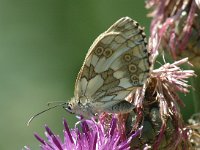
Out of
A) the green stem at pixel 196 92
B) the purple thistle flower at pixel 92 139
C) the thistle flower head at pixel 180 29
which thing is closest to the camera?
the purple thistle flower at pixel 92 139

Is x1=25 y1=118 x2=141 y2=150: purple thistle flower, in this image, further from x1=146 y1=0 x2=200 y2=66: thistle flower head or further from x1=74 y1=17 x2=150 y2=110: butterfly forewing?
x1=146 y1=0 x2=200 y2=66: thistle flower head

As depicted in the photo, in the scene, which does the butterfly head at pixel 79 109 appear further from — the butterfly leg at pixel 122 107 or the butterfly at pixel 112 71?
the butterfly leg at pixel 122 107

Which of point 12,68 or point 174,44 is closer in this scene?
point 174,44

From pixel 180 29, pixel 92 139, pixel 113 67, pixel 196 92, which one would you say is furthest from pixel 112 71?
pixel 180 29

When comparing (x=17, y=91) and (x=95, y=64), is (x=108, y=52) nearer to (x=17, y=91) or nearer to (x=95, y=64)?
(x=95, y=64)

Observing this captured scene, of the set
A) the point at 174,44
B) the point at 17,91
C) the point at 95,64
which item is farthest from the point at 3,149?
the point at 95,64

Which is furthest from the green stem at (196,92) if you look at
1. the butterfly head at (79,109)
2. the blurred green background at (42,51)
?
the blurred green background at (42,51)

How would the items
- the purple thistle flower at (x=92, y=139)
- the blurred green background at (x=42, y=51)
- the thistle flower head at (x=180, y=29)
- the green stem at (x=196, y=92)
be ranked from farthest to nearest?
the blurred green background at (x=42, y=51), the thistle flower head at (x=180, y=29), the green stem at (x=196, y=92), the purple thistle flower at (x=92, y=139)
